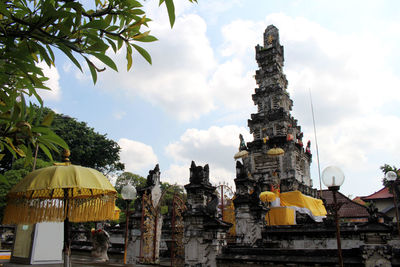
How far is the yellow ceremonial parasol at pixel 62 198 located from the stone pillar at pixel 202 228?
538 centimetres

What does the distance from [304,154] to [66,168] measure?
2519 centimetres

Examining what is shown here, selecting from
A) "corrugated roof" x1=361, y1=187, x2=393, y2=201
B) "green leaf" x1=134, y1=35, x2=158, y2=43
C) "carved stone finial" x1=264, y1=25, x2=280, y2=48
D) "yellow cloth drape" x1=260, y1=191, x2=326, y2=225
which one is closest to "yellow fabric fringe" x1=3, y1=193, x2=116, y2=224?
"green leaf" x1=134, y1=35, x2=158, y2=43

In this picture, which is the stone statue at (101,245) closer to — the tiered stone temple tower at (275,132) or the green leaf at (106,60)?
the green leaf at (106,60)

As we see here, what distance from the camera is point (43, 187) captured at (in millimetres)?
3748

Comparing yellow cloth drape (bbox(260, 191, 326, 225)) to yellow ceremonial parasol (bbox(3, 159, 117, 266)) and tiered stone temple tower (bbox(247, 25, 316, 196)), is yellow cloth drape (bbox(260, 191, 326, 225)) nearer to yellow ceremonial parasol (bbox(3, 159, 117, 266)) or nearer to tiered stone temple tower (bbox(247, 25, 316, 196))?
tiered stone temple tower (bbox(247, 25, 316, 196))

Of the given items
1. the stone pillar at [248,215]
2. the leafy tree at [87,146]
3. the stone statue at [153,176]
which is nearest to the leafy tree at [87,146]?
the leafy tree at [87,146]

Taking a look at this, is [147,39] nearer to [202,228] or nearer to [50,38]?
[50,38]

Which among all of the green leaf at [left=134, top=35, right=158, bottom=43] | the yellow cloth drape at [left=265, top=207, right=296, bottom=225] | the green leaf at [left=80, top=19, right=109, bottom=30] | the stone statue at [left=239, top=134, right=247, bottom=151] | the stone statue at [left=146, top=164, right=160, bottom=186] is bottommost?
the yellow cloth drape at [left=265, top=207, right=296, bottom=225]

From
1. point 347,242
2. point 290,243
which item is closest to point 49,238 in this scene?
point 290,243

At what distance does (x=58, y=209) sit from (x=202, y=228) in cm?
590

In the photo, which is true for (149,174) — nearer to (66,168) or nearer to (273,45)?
(66,168)

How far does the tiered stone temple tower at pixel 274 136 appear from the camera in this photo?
909 inches

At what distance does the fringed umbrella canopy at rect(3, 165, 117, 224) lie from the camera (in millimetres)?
3895

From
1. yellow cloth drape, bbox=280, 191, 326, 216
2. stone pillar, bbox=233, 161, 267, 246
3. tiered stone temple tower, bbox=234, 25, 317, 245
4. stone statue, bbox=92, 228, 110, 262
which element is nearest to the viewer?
stone statue, bbox=92, 228, 110, 262
